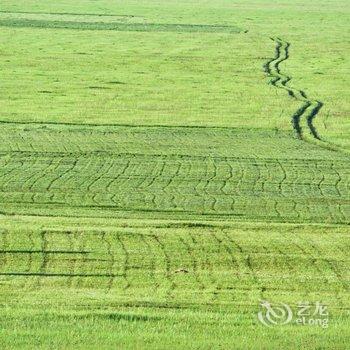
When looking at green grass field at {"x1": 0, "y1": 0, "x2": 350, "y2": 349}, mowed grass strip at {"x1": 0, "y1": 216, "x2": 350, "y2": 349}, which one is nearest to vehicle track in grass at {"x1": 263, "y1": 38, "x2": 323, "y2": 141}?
green grass field at {"x1": 0, "y1": 0, "x2": 350, "y2": 349}

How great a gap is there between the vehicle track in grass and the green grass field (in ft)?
0.57

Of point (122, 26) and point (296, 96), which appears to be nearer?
point (296, 96)

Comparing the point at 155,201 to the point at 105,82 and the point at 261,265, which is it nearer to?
the point at 261,265

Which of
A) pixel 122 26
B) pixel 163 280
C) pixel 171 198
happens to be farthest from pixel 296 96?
pixel 122 26

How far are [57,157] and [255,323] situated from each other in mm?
17345

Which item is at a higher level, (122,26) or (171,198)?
(171,198)

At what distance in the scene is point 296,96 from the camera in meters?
48.3

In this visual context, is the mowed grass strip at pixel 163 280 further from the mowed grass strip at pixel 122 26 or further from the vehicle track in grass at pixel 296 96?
the mowed grass strip at pixel 122 26

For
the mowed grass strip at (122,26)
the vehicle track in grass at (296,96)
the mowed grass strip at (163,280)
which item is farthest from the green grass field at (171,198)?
the mowed grass strip at (122,26)

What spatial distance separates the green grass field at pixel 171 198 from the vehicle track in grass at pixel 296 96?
0.57 feet

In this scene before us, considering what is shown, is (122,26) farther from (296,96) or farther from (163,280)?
(163,280)

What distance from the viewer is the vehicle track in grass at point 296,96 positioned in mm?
39562

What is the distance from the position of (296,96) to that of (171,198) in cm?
2248

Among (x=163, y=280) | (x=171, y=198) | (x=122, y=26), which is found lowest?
(x=122, y=26)
